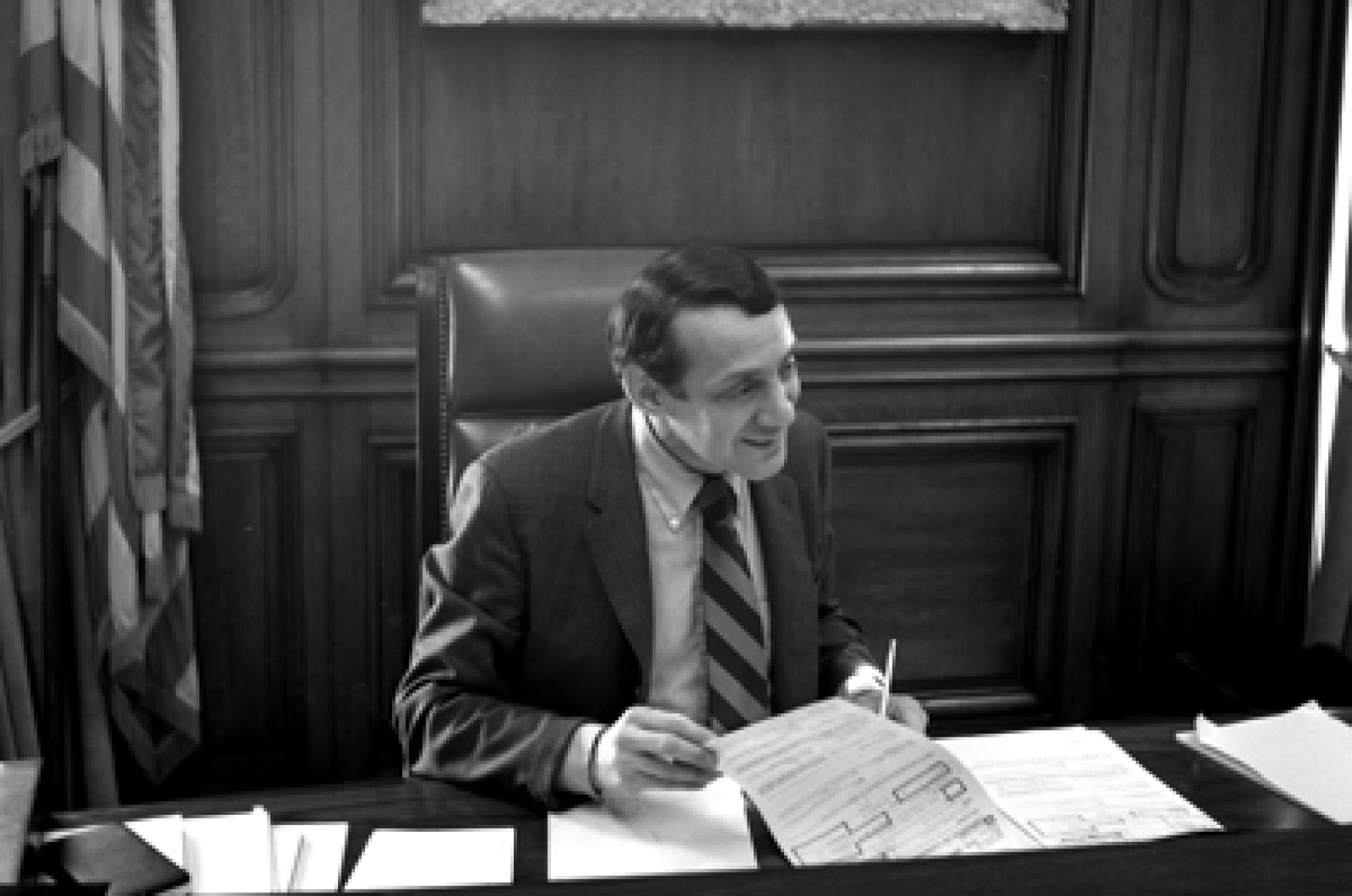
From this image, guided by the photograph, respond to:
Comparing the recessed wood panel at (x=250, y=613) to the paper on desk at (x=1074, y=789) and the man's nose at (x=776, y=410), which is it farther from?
the paper on desk at (x=1074, y=789)

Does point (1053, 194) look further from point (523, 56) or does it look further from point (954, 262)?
point (523, 56)

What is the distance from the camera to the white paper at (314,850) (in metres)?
1.38

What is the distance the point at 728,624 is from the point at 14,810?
32.5 inches

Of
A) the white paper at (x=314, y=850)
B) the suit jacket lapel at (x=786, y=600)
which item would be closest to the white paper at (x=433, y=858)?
the white paper at (x=314, y=850)

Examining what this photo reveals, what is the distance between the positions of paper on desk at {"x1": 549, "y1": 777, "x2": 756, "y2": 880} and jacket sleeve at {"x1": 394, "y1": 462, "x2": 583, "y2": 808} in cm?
6

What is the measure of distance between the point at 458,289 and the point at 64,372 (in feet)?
3.86

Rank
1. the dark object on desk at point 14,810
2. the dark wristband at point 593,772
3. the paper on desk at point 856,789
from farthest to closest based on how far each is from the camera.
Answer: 1. the dark wristband at point 593,772
2. the paper on desk at point 856,789
3. the dark object on desk at point 14,810

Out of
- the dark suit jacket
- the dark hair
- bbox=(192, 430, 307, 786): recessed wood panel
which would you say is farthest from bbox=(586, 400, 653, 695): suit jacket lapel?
bbox=(192, 430, 307, 786): recessed wood panel

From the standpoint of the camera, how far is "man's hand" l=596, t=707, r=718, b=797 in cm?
151

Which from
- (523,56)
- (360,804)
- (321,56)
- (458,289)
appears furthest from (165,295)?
(360,804)

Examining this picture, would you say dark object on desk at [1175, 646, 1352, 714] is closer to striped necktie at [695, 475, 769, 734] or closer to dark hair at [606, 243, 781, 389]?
striped necktie at [695, 475, 769, 734]

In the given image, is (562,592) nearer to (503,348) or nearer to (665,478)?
(665,478)

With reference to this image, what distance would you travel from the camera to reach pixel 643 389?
1.89m

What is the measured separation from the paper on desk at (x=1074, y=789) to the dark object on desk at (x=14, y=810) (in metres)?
0.82
